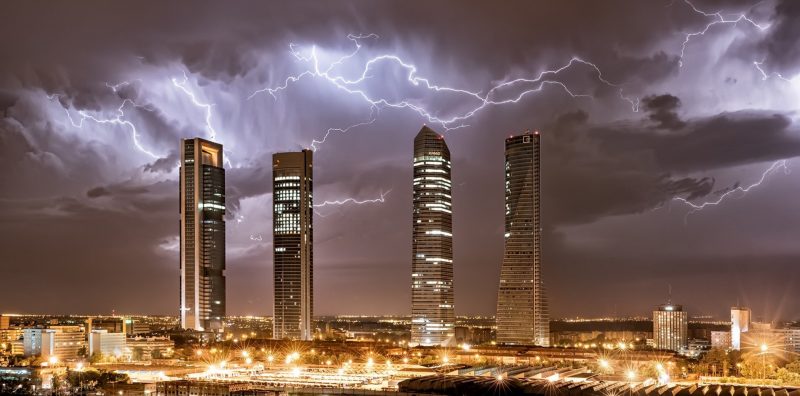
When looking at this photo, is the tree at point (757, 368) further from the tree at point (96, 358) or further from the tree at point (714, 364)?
the tree at point (96, 358)

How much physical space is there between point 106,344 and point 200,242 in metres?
26.1

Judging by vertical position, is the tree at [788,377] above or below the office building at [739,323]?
above

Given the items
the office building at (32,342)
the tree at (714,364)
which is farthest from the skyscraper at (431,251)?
the office building at (32,342)

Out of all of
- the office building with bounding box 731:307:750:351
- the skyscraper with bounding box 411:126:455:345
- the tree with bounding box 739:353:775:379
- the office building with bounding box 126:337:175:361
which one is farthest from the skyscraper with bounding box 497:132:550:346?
the office building with bounding box 126:337:175:361

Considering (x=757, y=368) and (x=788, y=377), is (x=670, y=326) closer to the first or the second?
(x=757, y=368)

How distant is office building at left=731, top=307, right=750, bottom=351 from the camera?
95.6 metres

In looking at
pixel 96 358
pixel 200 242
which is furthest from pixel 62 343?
pixel 200 242

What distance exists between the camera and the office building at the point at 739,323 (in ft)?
314

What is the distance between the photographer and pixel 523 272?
306 ft

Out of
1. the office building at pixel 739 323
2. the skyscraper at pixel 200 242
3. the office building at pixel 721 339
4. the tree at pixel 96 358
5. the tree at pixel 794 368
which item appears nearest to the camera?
the tree at pixel 794 368

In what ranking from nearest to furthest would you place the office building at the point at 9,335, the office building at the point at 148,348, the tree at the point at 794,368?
the tree at the point at 794,368 → the office building at the point at 148,348 → the office building at the point at 9,335

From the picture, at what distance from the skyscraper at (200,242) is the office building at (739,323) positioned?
6687 cm

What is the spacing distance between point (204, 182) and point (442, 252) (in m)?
35.8

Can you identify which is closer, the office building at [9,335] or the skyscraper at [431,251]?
the office building at [9,335]
